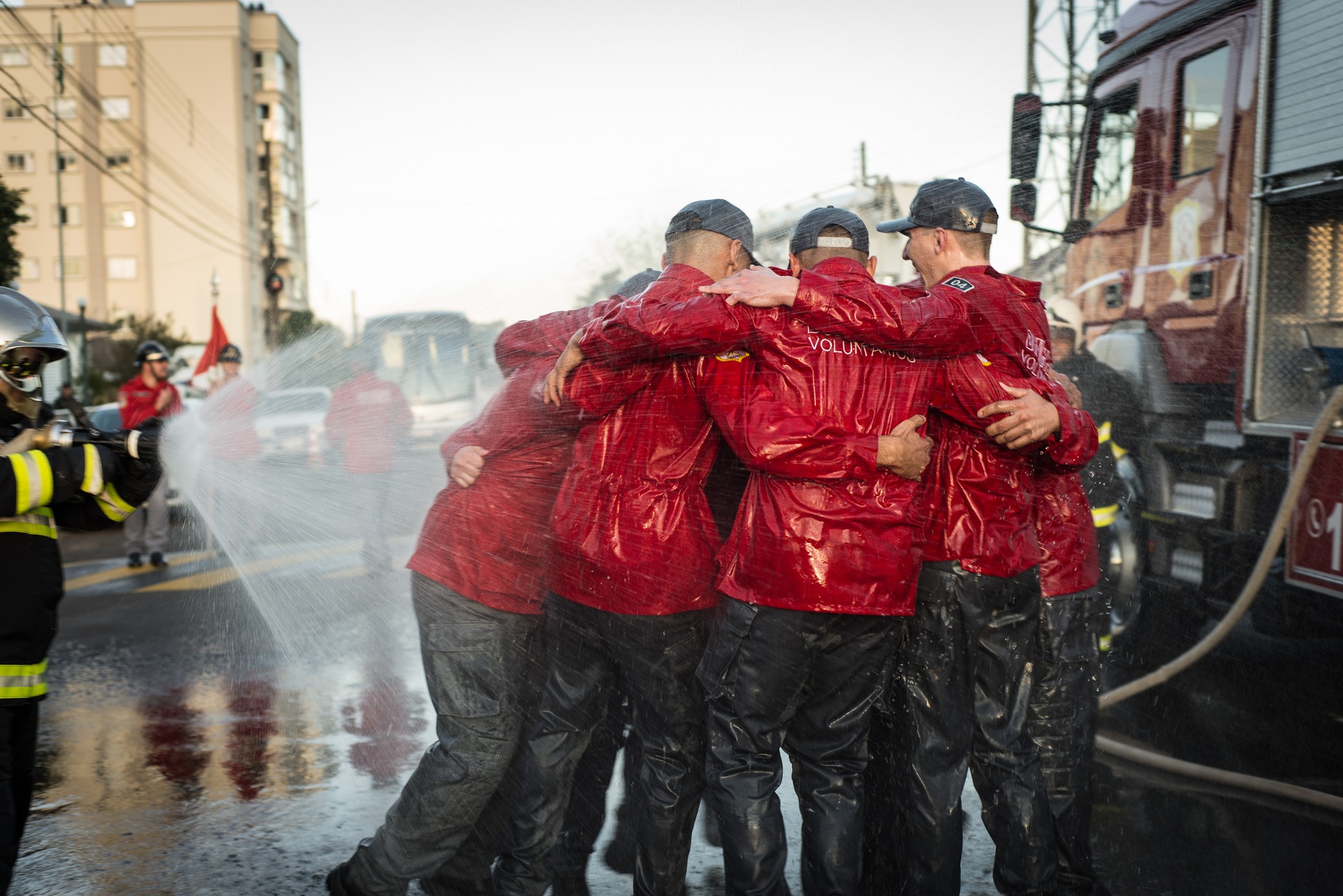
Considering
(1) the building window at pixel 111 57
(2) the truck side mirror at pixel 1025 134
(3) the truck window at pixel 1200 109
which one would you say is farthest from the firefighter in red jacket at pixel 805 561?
(1) the building window at pixel 111 57

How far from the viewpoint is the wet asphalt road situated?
3287mm

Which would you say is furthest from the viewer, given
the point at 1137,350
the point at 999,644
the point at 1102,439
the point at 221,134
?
the point at 221,134

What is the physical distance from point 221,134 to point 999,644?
156 ft

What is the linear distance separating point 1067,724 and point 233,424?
2.82 metres

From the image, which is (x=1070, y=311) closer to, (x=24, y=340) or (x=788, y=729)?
(x=788, y=729)

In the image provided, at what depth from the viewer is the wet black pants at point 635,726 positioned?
9.09 feet

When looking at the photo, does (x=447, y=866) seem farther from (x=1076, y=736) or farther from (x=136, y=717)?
(x=136, y=717)

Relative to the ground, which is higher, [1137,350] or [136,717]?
[1137,350]

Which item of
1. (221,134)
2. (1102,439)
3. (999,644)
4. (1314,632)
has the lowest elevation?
(1314,632)

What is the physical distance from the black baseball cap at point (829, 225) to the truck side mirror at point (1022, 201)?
8.52 ft

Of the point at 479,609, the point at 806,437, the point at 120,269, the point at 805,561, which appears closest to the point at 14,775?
Result: the point at 479,609

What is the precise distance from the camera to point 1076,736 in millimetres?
3207

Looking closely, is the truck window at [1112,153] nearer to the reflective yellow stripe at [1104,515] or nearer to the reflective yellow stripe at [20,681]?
the reflective yellow stripe at [1104,515]

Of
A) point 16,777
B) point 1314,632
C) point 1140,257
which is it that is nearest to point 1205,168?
point 1140,257
